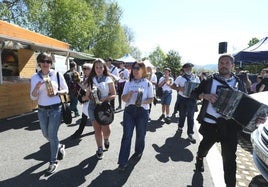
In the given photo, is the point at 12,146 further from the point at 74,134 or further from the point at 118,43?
the point at 118,43

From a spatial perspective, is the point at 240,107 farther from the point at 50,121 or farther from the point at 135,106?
the point at 50,121

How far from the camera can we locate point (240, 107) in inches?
144

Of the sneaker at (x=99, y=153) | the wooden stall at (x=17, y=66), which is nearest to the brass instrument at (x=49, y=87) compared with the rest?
the sneaker at (x=99, y=153)

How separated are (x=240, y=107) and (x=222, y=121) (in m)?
0.40

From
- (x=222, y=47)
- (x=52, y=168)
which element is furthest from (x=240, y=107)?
(x=222, y=47)

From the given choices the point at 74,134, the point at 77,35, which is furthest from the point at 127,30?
the point at 74,134

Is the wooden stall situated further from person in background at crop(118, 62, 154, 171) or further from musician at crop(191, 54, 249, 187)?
musician at crop(191, 54, 249, 187)

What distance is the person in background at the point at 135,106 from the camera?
15.4 ft

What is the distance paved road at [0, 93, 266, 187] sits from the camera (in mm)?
4273

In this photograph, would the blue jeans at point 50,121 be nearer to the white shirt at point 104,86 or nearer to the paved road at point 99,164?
the paved road at point 99,164

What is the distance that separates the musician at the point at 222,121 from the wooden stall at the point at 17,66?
727cm

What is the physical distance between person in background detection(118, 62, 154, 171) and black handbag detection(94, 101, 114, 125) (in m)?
0.42

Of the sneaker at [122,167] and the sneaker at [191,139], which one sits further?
the sneaker at [191,139]

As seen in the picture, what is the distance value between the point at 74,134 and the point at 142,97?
284 cm
